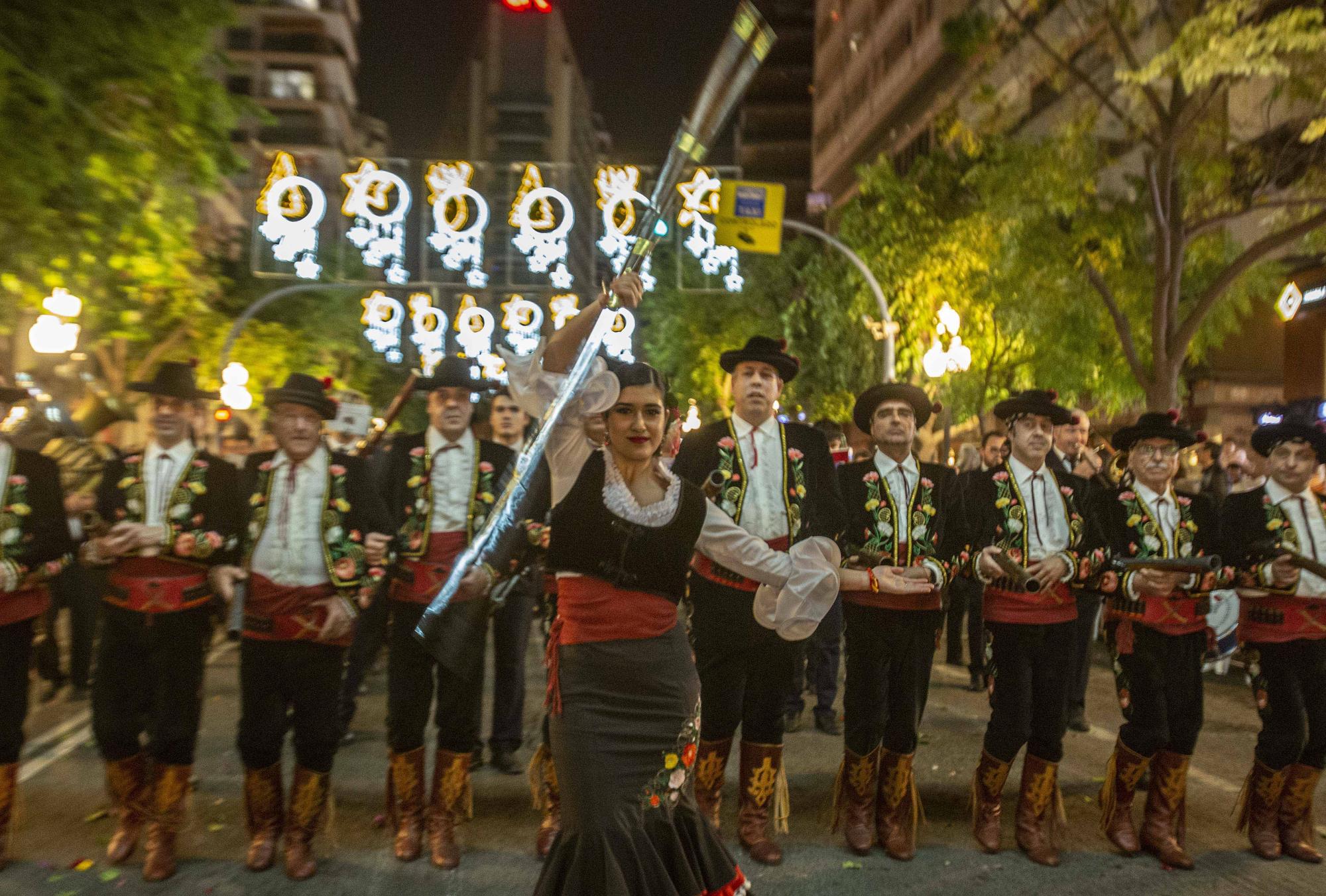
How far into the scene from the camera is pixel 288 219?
17.2 metres

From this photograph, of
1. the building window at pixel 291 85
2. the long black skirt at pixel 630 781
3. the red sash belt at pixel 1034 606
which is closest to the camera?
the long black skirt at pixel 630 781

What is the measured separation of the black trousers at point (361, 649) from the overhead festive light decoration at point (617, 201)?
9580 mm

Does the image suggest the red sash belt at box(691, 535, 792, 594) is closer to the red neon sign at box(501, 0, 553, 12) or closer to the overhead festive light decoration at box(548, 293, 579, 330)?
the red neon sign at box(501, 0, 553, 12)

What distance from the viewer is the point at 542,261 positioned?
17188 mm

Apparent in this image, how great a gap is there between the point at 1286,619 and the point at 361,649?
5.83 meters

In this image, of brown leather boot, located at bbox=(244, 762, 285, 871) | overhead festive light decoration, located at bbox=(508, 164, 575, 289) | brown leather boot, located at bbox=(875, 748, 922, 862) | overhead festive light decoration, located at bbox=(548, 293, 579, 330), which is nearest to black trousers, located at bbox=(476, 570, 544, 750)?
brown leather boot, located at bbox=(244, 762, 285, 871)

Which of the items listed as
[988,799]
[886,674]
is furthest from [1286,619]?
[886,674]

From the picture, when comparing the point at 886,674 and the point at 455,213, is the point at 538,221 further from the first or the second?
the point at 886,674

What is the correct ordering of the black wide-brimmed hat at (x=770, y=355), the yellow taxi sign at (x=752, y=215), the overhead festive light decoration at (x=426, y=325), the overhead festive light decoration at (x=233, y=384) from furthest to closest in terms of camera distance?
the overhead festive light decoration at (x=426, y=325)
the overhead festive light decoration at (x=233, y=384)
the yellow taxi sign at (x=752, y=215)
the black wide-brimmed hat at (x=770, y=355)

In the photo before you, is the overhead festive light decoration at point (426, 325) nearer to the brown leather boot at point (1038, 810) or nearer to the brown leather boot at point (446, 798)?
the brown leather boot at point (446, 798)

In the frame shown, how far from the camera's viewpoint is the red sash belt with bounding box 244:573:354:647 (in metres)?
4.91

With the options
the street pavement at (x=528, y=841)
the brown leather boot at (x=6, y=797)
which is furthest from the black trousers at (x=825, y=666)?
the brown leather boot at (x=6, y=797)

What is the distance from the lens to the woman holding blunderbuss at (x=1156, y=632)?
521 centimetres

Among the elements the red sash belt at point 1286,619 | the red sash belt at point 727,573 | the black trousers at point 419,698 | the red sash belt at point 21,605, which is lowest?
the black trousers at point 419,698
